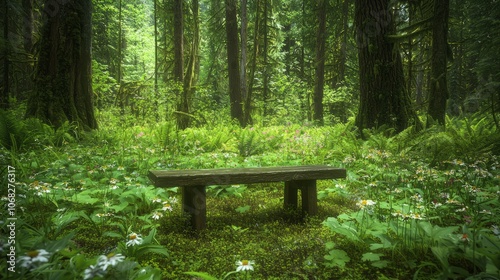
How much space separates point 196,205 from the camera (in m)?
3.53

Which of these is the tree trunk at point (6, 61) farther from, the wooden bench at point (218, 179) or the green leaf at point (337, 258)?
the green leaf at point (337, 258)

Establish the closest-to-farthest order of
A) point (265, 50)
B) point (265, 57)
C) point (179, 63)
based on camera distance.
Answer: point (179, 63), point (265, 50), point (265, 57)

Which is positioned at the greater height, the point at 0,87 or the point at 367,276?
the point at 0,87

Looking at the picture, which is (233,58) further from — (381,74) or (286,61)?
(286,61)

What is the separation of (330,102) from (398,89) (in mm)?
11022

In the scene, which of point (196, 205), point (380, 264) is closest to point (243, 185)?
point (196, 205)

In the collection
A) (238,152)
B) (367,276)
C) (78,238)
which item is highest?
(238,152)

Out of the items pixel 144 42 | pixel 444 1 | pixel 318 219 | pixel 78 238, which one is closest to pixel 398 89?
pixel 444 1

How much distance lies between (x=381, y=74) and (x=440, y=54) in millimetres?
1190

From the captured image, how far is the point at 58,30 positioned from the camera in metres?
7.11

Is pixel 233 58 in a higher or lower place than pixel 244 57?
lower

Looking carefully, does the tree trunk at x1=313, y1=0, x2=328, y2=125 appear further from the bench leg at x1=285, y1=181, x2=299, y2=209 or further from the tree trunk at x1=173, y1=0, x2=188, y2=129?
the bench leg at x1=285, y1=181, x2=299, y2=209

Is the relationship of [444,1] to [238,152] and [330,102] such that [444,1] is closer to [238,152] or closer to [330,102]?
[238,152]

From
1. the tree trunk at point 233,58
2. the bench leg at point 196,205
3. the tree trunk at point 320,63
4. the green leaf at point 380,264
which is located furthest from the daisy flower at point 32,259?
the tree trunk at point 320,63
